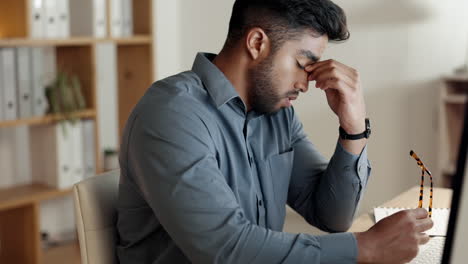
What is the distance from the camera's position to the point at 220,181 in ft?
4.10

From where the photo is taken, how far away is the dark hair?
57.1 inches

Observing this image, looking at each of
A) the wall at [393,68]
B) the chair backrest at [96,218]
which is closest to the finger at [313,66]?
the chair backrest at [96,218]

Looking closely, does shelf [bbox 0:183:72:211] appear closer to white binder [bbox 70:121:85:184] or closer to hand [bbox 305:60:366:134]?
white binder [bbox 70:121:85:184]

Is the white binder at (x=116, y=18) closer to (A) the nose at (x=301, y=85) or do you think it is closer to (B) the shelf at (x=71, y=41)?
(B) the shelf at (x=71, y=41)

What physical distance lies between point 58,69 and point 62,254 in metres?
0.90

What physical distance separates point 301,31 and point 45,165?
2.04m

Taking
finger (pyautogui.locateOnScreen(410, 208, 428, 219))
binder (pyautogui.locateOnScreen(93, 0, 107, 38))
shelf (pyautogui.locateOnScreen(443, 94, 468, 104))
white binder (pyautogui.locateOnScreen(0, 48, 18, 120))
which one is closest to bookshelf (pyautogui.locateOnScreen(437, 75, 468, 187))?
shelf (pyautogui.locateOnScreen(443, 94, 468, 104))

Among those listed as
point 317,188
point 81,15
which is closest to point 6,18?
point 81,15

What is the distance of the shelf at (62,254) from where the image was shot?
3146 millimetres

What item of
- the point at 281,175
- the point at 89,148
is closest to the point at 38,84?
the point at 89,148

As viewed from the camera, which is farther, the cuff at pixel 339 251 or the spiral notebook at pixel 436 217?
the spiral notebook at pixel 436 217

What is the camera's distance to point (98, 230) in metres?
1.39

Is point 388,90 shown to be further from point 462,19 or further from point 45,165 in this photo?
point 45,165

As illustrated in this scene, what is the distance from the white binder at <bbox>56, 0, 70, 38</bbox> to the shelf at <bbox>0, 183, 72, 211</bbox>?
716 mm
